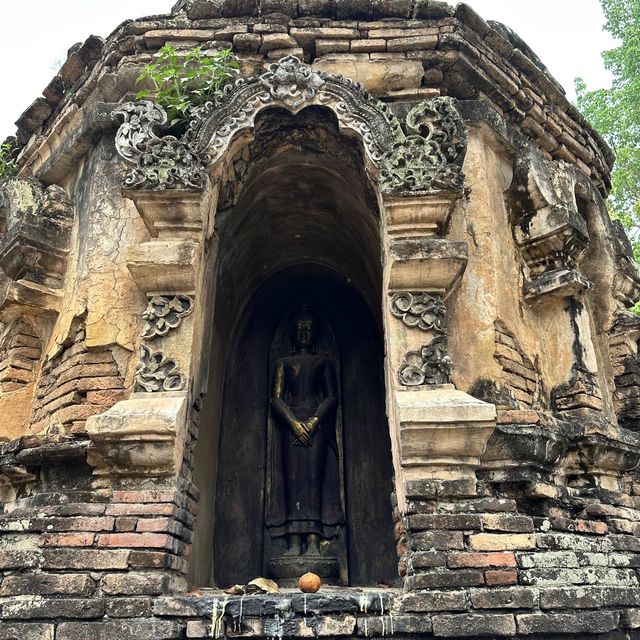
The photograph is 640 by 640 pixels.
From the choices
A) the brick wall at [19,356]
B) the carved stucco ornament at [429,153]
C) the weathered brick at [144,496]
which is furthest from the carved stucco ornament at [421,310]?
the brick wall at [19,356]

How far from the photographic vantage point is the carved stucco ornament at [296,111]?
14.6 ft

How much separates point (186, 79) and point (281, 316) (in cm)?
312

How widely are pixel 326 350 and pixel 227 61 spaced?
327cm

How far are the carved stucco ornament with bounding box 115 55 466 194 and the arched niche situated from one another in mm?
197

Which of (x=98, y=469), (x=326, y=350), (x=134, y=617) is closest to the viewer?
(x=134, y=617)

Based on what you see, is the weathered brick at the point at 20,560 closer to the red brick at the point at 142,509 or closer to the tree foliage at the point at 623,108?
the red brick at the point at 142,509

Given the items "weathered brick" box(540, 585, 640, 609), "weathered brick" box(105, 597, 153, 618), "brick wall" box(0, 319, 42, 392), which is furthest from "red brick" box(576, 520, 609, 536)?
"brick wall" box(0, 319, 42, 392)

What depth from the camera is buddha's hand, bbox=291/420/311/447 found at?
20.1 feet

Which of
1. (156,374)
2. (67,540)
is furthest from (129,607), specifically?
(156,374)

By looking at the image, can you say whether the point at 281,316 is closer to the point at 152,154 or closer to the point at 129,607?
the point at 152,154

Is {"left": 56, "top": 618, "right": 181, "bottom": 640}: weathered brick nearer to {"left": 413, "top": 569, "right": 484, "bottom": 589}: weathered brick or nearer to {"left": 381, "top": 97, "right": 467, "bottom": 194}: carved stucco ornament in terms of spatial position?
{"left": 413, "top": 569, "right": 484, "bottom": 589}: weathered brick

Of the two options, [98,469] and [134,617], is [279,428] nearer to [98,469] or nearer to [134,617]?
[98,469]

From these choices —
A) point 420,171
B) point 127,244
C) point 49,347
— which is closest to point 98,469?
point 49,347

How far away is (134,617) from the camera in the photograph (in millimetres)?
3480
